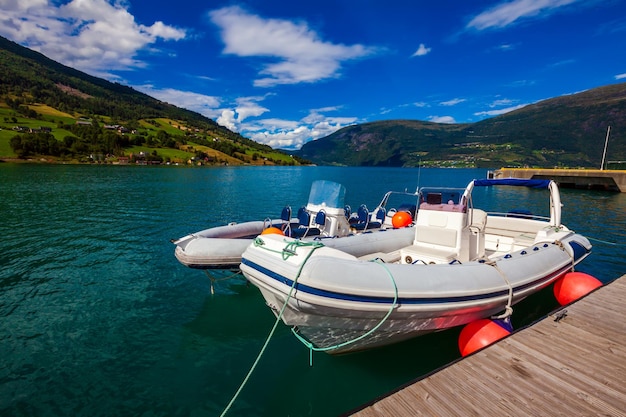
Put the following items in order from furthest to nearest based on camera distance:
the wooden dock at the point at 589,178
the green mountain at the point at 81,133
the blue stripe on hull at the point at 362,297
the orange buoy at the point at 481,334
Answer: the green mountain at the point at 81,133 < the wooden dock at the point at 589,178 < the orange buoy at the point at 481,334 < the blue stripe on hull at the point at 362,297

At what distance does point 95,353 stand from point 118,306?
A: 1941 millimetres

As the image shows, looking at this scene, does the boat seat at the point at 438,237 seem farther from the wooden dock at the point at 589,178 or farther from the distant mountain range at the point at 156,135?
the wooden dock at the point at 589,178

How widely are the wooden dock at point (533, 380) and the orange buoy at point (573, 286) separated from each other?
1.96m

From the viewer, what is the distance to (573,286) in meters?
7.05

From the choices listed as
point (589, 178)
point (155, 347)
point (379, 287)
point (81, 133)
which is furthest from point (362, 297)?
point (81, 133)

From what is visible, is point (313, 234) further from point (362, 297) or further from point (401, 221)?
point (362, 297)

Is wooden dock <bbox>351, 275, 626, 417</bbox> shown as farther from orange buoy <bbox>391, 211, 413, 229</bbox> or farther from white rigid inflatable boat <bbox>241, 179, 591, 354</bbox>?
orange buoy <bbox>391, 211, 413, 229</bbox>

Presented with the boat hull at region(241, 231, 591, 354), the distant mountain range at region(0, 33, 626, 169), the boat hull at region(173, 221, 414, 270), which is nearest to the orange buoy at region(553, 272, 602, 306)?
the boat hull at region(241, 231, 591, 354)

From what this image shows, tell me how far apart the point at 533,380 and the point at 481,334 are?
1.29m

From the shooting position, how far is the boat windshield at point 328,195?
895 cm

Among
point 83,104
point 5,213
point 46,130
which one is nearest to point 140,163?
point 46,130

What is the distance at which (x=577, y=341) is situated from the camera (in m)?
4.60

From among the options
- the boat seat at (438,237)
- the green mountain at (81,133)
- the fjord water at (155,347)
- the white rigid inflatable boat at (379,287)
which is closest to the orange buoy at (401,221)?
the boat seat at (438,237)

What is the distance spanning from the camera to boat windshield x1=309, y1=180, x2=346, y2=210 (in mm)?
8945
